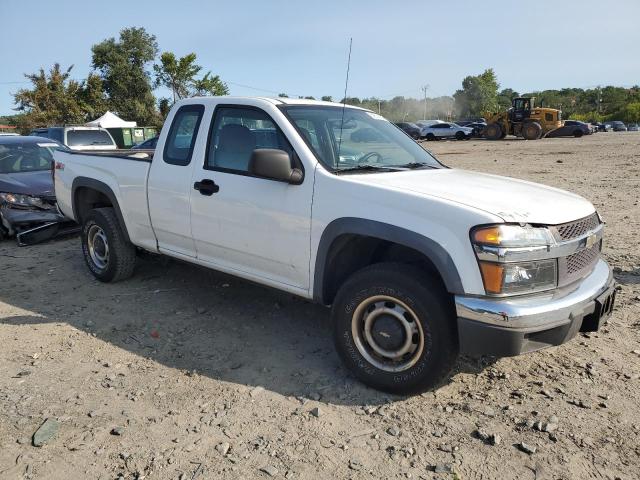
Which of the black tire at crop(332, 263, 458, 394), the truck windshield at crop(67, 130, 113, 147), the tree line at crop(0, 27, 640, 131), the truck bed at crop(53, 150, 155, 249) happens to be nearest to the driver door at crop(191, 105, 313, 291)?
the black tire at crop(332, 263, 458, 394)

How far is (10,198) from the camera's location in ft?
24.2

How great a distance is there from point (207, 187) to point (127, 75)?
53.5 meters

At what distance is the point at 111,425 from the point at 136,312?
183cm

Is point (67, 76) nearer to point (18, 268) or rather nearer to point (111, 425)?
point (18, 268)

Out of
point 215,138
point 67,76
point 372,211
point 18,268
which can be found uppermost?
point 67,76

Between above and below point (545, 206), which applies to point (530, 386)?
below

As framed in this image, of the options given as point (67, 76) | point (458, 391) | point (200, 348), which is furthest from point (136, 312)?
point (67, 76)

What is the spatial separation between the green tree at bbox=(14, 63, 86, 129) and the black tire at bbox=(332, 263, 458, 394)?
148 ft

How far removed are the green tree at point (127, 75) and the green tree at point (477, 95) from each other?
46.1m

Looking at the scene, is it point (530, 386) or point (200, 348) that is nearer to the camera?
point (530, 386)

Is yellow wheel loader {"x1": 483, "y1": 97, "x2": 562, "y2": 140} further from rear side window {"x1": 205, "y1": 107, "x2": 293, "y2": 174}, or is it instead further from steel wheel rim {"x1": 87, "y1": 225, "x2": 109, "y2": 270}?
rear side window {"x1": 205, "y1": 107, "x2": 293, "y2": 174}

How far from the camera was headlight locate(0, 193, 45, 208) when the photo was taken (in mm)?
7371

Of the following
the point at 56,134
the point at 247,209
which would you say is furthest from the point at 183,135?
the point at 56,134

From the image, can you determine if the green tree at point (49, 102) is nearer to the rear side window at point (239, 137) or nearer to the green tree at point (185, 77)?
the green tree at point (185, 77)
